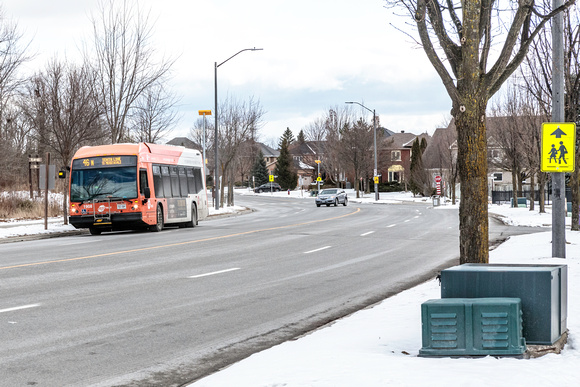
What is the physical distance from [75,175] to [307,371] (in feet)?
71.0

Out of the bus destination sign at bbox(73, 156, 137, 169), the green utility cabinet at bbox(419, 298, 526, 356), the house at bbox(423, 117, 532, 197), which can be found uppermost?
the house at bbox(423, 117, 532, 197)

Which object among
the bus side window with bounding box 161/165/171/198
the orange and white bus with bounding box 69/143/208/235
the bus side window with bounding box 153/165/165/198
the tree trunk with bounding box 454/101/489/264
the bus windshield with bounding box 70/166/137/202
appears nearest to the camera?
the tree trunk with bounding box 454/101/489/264

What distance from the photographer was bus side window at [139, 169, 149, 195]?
1014 inches

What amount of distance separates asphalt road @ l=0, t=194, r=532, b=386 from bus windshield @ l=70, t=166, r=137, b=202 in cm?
427

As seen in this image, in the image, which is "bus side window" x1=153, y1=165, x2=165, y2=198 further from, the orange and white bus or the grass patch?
the grass patch

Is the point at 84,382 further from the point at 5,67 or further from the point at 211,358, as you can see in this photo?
the point at 5,67

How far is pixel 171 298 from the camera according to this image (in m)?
10.6

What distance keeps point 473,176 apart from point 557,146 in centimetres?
458

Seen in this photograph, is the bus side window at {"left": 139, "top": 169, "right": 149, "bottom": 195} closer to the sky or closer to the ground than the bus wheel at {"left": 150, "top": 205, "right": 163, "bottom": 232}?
closer to the sky

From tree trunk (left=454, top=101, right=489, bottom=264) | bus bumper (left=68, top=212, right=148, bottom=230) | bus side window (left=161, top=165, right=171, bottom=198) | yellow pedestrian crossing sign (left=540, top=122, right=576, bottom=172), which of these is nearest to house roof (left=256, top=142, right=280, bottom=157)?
bus side window (left=161, top=165, right=171, bottom=198)

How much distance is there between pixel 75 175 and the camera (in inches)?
1022

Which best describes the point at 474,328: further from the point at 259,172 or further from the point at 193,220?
the point at 259,172

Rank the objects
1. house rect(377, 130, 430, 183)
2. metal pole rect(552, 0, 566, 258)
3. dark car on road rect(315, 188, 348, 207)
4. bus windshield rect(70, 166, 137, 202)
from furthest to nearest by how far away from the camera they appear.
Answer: house rect(377, 130, 430, 183) → dark car on road rect(315, 188, 348, 207) → bus windshield rect(70, 166, 137, 202) → metal pole rect(552, 0, 566, 258)

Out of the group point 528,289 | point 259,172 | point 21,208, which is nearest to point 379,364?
point 528,289
